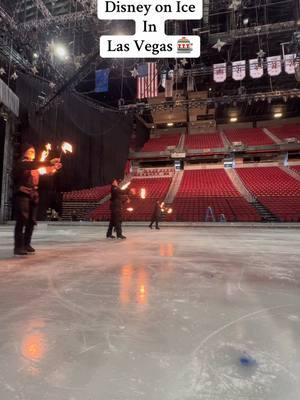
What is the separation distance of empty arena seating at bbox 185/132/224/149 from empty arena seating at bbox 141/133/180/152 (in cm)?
125

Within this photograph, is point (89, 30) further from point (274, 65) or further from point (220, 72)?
point (274, 65)

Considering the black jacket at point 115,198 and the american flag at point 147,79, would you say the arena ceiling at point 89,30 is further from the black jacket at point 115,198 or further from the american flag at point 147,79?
the black jacket at point 115,198

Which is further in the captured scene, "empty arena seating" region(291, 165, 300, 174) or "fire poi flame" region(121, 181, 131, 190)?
"fire poi flame" region(121, 181, 131, 190)

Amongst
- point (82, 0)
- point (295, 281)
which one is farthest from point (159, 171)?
point (295, 281)

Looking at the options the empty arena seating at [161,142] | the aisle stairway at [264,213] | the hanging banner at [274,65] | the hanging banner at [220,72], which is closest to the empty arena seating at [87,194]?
the empty arena seating at [161,142]

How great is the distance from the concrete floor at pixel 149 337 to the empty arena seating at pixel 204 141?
24675 millimetres

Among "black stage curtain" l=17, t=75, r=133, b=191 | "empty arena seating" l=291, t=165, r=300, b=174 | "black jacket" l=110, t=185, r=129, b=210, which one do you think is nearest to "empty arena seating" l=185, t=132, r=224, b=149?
"empty arena seating" l=291, t=165, r=300, b=174

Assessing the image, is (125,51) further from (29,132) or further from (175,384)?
(29,132)

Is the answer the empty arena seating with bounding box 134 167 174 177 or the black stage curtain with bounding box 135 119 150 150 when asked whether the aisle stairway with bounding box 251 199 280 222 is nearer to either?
the empty arena seating with bounding box 134 167 174 177

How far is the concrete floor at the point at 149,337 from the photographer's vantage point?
992 mm

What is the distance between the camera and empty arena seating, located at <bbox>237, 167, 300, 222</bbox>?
54.0 feet

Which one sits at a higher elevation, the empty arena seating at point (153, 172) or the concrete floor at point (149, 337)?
the empty arena seating at point (153, 172)

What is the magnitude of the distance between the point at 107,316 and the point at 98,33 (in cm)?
1330

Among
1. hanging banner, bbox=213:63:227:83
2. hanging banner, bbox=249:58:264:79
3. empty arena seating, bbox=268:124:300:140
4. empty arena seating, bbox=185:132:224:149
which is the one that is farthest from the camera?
empty arena seating, bbox=185:132:224:149
